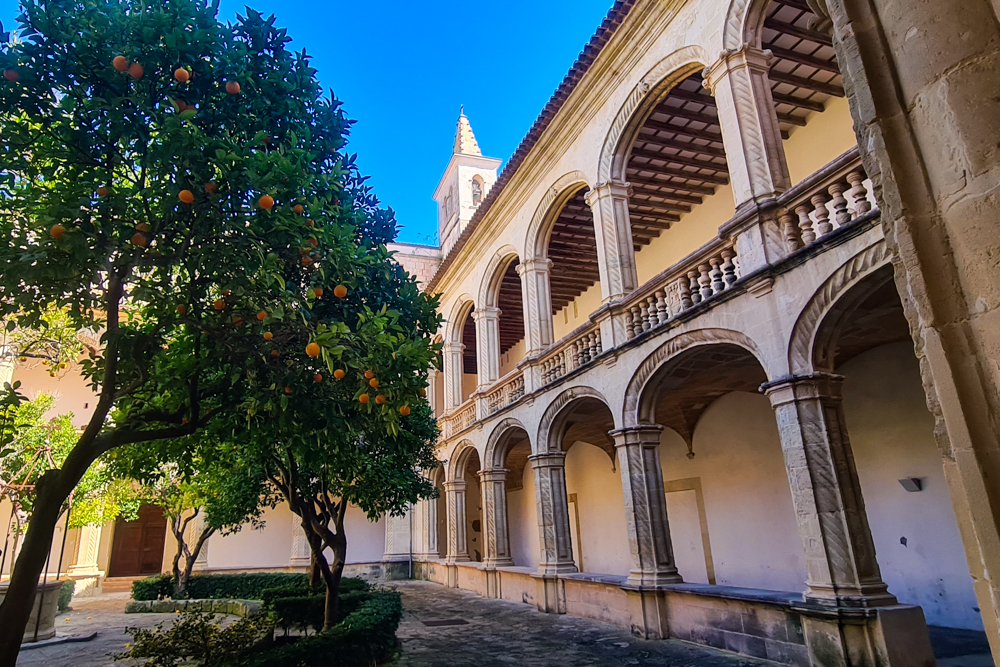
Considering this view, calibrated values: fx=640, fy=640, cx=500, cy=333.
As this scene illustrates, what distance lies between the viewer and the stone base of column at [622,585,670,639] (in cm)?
895

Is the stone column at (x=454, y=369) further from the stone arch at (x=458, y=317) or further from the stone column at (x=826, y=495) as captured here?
the stone column at (x=826, y=495)

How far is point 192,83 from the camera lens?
15.8 feet

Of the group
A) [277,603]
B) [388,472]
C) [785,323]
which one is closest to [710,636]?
[785,323]

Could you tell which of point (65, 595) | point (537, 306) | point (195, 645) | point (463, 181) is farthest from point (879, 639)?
point (463, 181)

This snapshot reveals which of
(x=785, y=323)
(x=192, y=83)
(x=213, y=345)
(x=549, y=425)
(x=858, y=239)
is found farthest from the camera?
(x=549, y=425)

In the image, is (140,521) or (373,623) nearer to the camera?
(373,623)

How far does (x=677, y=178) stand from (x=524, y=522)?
1193 centimetres

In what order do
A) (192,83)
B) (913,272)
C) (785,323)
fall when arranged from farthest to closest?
(785,323)
(192,83)
(913,272)

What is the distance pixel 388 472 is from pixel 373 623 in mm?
2531

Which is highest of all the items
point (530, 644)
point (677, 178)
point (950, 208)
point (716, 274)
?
point (677, 178)

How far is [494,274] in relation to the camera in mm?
16578

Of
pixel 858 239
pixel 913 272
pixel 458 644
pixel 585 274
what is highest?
pixel 585 274

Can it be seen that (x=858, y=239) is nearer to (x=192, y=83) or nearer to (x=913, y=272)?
(x=913, y=272)

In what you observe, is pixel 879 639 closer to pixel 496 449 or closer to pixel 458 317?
pixel 496 449
